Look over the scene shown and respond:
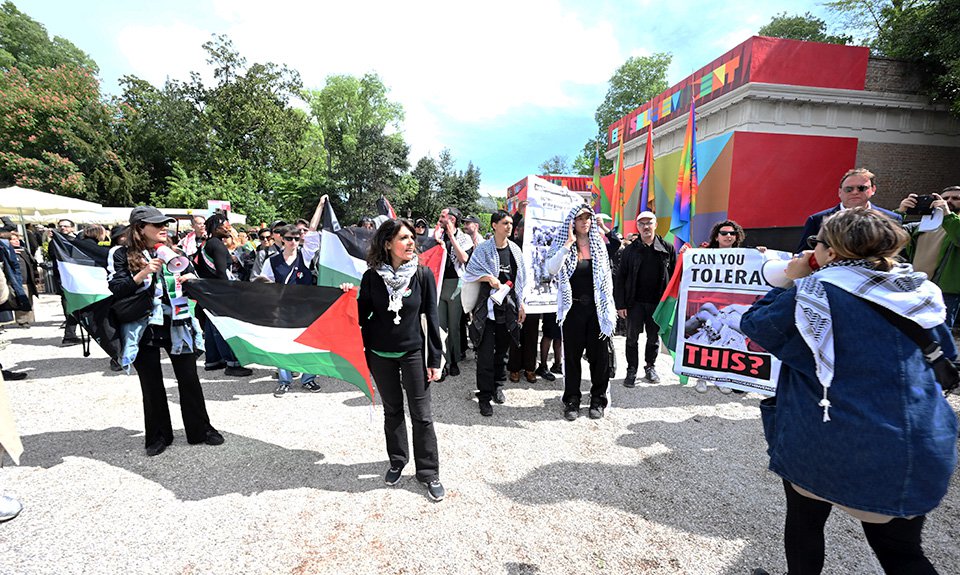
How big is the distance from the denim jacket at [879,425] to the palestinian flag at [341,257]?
15.0ft

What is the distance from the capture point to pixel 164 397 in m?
3.74

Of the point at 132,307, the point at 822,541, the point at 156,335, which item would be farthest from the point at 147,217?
the point at 822,541

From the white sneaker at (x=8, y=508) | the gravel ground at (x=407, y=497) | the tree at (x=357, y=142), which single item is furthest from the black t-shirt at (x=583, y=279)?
the tree at (x=357, y=142)

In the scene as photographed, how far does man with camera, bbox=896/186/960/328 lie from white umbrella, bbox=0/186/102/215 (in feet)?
60.6

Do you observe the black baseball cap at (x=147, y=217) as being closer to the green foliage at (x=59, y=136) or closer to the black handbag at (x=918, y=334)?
the black handbag at (x=918, y=334)

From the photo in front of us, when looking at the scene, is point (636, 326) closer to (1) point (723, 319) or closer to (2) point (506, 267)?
(1) point (723, 319)

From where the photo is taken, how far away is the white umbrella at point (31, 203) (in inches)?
436

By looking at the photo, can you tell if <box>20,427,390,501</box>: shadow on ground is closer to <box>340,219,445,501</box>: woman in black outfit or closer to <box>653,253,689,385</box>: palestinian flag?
<box>340,219,445,501</box>: woman in black outfit

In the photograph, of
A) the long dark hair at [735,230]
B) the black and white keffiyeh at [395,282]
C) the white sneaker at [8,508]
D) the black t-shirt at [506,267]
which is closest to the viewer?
the white sneaker at [8,508]

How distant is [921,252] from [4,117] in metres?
39.6

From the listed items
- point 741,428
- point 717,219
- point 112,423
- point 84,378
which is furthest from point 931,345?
point 717,219

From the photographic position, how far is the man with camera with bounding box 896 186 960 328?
428 centimetres

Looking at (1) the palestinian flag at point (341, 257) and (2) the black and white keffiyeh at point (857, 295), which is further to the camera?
(1) the palestinian flag at point (341, 257)

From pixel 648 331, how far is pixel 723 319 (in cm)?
200
